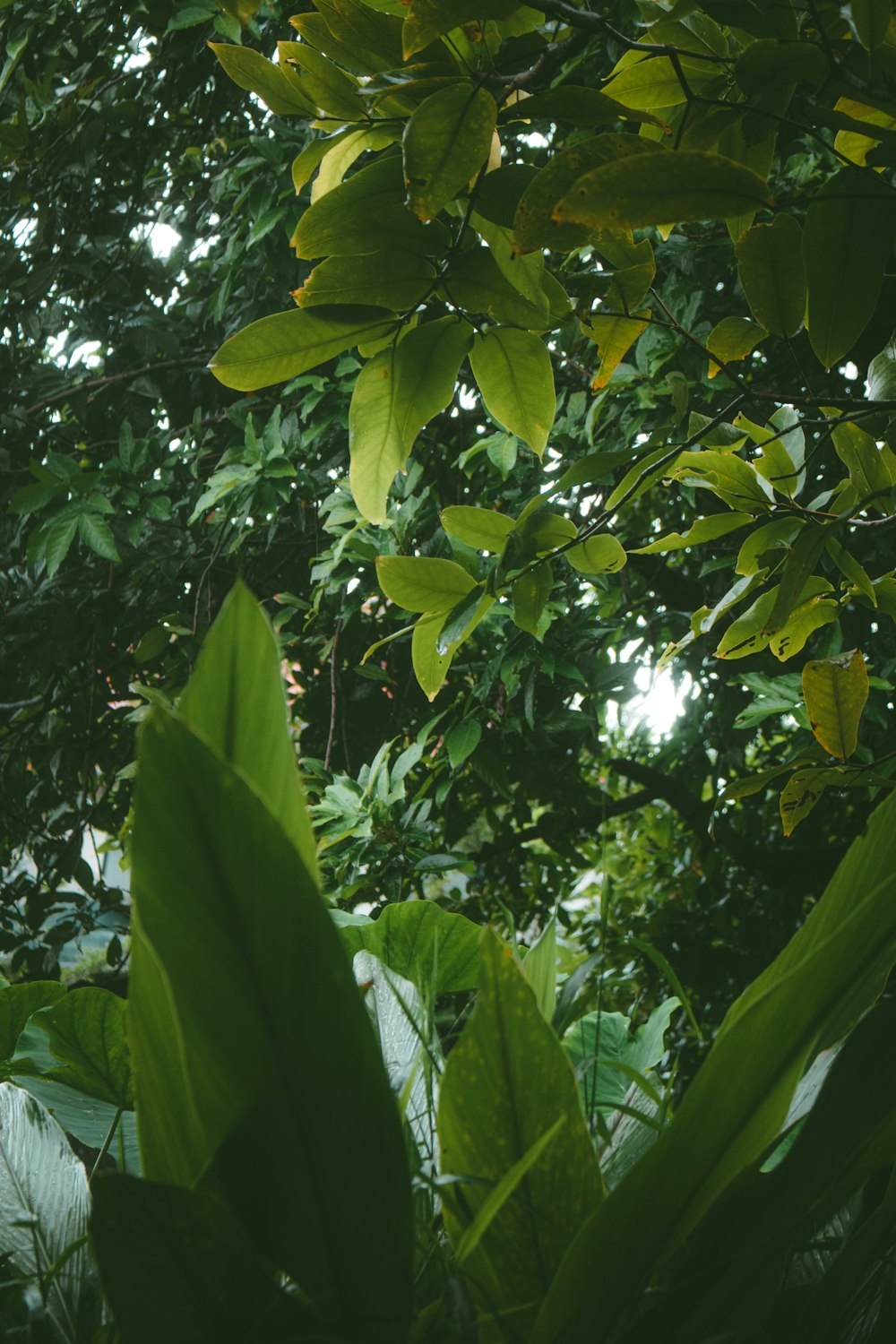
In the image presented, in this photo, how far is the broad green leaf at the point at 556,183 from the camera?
398 mm

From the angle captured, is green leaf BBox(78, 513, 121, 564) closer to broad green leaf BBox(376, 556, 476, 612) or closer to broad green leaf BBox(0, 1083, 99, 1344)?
broad green leaf BBox(376, 556, 476, 612)

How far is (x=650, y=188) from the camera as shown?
38 cm

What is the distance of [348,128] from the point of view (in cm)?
50

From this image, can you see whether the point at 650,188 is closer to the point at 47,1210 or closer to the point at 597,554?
the point at 597,554

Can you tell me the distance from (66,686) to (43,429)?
59 centimetres

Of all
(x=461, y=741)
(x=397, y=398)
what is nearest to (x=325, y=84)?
(x=397, y=398)

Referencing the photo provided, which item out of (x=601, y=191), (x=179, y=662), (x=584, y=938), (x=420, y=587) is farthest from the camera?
(x=584, y=938)

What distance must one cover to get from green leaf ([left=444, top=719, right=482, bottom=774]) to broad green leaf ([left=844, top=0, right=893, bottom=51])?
47.1 inches


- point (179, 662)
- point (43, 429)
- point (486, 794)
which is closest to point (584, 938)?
point (486, 794)

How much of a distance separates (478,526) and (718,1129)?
418 mm

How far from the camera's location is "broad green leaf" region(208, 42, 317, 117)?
0.50m

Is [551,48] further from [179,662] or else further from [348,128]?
[179,662]

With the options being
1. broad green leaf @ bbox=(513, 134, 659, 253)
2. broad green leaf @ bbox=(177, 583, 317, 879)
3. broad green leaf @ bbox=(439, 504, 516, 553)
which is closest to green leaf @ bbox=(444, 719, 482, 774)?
broad green leaf @ bbox=(439, 504, 516, 553)

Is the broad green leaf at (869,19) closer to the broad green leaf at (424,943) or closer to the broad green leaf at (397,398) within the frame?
the broad green leaf at (397,398)
